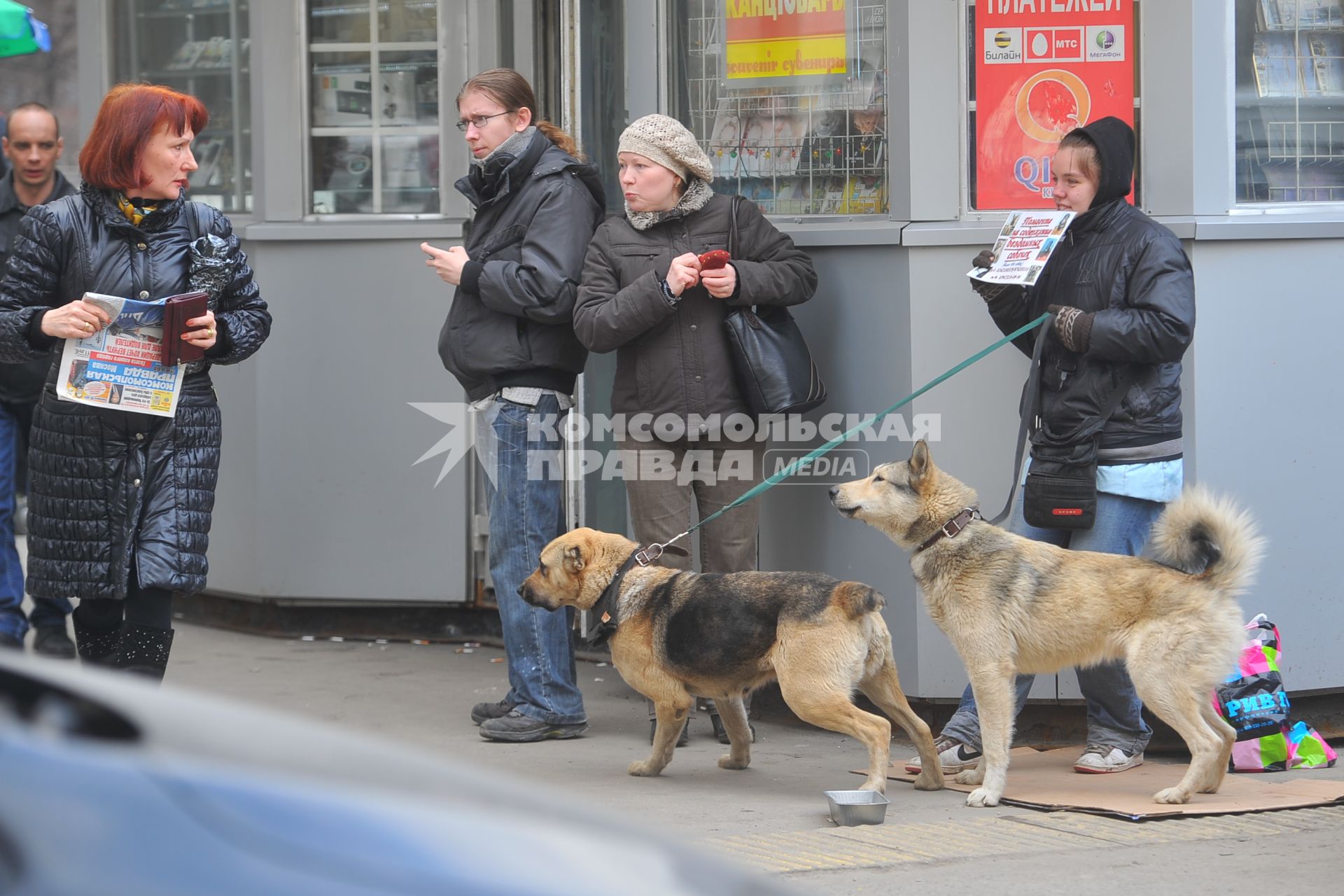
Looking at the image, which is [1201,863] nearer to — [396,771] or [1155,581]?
[1155,581]

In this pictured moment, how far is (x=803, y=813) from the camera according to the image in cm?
509

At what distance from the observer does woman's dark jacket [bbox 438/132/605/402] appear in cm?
586

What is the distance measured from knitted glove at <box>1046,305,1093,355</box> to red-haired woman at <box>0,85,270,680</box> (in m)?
2.70

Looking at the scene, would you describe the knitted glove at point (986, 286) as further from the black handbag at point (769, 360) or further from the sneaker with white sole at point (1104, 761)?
the sneaker with white sole at point (1104, 761)

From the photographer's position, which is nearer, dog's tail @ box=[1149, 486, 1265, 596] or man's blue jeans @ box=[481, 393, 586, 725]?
dog's tail @ box=[1149, 486, 1265, 596]

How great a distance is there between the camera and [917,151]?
5949 millimetres

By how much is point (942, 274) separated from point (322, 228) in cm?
328

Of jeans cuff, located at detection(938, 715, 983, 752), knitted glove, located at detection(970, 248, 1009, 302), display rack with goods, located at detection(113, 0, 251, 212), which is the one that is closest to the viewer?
knitted glove, located at detection(970, 248, 1009, 302)

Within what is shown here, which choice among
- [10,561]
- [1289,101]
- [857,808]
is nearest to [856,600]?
[857,808]

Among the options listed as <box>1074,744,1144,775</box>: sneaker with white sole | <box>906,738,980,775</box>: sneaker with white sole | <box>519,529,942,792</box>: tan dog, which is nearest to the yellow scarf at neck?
<box>519,529,942,792</box>: tan dog

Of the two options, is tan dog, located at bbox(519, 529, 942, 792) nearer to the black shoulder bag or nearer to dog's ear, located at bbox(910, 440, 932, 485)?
dog's ear, located at bbox(910, 440, 932, 485)

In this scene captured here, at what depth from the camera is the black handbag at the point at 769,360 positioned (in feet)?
19.0

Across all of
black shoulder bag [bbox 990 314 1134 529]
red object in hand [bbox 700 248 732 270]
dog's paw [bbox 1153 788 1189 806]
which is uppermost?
red object in hand [bbox 700 248 732 270]

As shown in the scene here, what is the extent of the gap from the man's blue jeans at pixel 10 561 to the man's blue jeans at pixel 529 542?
2.07 meters
